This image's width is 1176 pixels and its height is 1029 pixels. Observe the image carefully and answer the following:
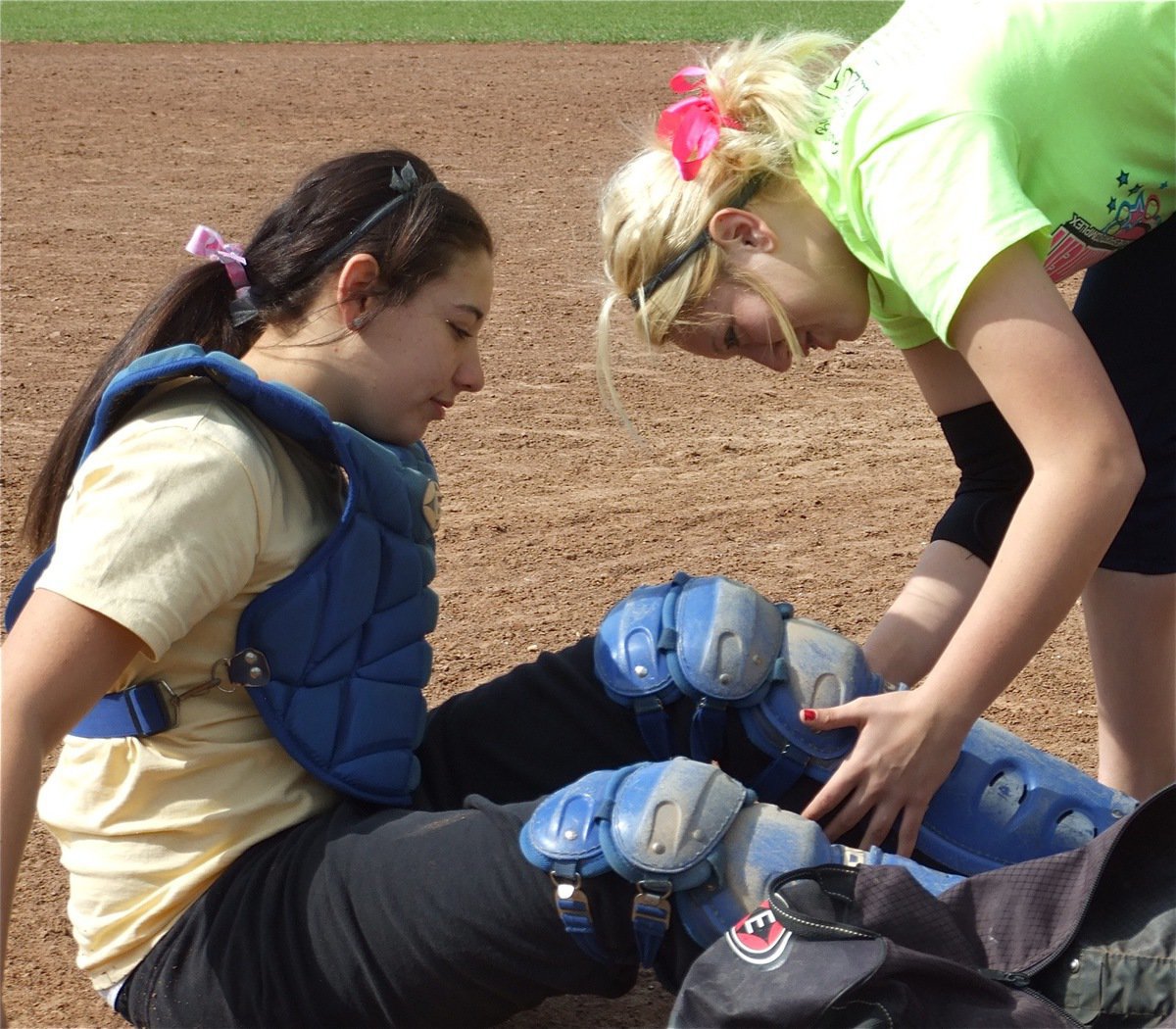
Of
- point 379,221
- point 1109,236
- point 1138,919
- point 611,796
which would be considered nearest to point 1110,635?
point 1109,236

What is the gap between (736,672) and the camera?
1854 mm

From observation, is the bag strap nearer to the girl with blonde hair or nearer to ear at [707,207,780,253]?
the girl with blonde hair

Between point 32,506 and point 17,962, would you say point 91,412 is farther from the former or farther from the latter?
point 17,962

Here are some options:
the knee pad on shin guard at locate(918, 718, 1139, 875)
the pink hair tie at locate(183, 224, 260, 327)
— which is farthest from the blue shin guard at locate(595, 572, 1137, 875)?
the pink hair tie at locate(183, 224, 260, 327)

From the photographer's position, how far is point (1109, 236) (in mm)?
2029

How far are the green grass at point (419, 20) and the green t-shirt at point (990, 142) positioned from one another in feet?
34.7

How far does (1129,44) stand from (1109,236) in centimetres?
25

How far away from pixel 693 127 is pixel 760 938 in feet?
3.45

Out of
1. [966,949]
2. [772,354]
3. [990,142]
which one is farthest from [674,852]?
[990,142]

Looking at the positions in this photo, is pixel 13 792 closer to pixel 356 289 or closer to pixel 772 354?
pixel 356 289

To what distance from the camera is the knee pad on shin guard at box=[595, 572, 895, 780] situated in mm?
1861


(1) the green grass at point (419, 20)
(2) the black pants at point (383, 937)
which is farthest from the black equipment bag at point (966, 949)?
(1) the green grass at point (419, 20)

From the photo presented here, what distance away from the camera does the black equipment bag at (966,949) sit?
55.8 inches

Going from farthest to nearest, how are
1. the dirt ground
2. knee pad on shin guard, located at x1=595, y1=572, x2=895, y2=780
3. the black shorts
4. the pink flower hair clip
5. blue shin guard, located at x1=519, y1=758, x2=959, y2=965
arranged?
the dirt ground < the black shorts < the pink flower hair clip < knee pad on shin guard, located at x1=595, y1=572, x2=895, y2=780 < blue shin guard, located at x1=519, y1=758, x2=959, y2=965
